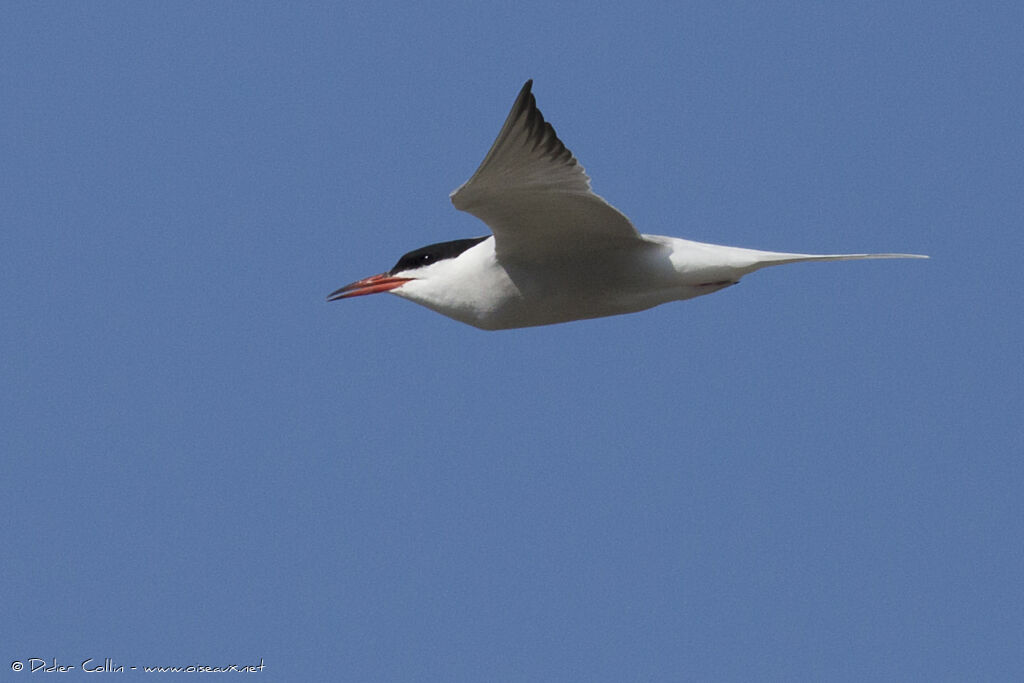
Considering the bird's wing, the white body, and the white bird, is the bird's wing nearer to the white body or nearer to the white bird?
the white bird

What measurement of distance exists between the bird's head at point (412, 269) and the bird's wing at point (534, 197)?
535 mm

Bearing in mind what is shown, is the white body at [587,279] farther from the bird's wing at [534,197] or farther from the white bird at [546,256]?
the bird's wing at [534,197]

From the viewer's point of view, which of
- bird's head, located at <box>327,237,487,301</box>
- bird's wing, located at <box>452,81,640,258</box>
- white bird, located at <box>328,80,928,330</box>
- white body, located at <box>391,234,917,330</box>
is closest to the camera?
bird's wing, located at <box>452,81,640,258</box>

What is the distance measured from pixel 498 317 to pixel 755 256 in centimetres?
147

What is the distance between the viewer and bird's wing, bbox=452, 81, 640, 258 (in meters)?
5.68

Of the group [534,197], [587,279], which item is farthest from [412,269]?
[534,197]

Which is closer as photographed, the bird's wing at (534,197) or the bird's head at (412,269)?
the bird's wing at (534,197)

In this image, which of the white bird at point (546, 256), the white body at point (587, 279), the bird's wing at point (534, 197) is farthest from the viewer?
the white body at point (587, 279)

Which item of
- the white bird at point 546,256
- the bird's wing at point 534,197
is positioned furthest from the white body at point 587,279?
the bird's wing at point 534,197

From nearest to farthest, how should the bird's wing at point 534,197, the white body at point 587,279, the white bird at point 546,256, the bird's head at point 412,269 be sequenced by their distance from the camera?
1. the bird's wing at point 534,197
2. the white bird at point 546,256
3. the white body at point 587,279
4. the bird's head at point 412,269

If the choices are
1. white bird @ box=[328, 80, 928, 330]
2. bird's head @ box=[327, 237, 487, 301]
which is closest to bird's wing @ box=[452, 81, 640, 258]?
white bird @ box=[328, 80, 928, 330]

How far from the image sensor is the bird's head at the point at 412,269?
6977 mm

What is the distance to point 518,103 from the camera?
5562 millimetres

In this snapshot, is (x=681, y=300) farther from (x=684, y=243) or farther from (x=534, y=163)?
(x=534, y=163)
